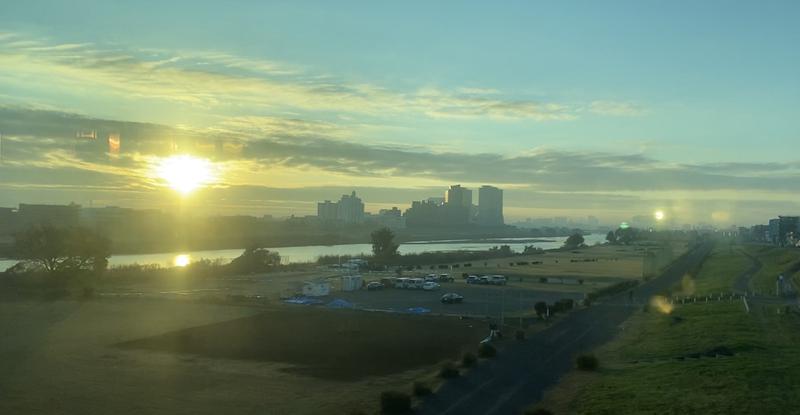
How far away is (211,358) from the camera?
14.6 metres

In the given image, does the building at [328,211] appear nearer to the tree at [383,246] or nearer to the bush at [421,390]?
the tree at [383,246]

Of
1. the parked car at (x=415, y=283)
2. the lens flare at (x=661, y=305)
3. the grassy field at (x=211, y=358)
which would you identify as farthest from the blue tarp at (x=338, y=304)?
the lens flare at (x=661, y=305)

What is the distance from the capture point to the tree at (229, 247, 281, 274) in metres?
44.2

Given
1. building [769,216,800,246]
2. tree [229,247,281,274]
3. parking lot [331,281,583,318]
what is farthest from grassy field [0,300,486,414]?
building [769,216,800,246]

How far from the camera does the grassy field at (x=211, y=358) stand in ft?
35.5

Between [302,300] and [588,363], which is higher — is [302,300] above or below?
below

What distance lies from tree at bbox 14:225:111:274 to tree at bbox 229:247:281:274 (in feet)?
33.5

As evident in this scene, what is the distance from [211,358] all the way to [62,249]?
927 inches

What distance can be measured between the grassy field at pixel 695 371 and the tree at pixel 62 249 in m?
26.6

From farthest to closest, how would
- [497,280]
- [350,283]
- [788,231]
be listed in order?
[788,231]
[497,280]
[350,283]

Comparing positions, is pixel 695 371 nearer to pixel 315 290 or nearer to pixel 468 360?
pixel 468 360

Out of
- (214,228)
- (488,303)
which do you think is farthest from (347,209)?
(488,303)

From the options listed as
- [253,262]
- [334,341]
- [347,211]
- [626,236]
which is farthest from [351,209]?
[334,341]

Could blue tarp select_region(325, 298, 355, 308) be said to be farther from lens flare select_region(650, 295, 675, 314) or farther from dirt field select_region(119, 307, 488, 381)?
lens flare select_region(650, 295, 675, 314)
